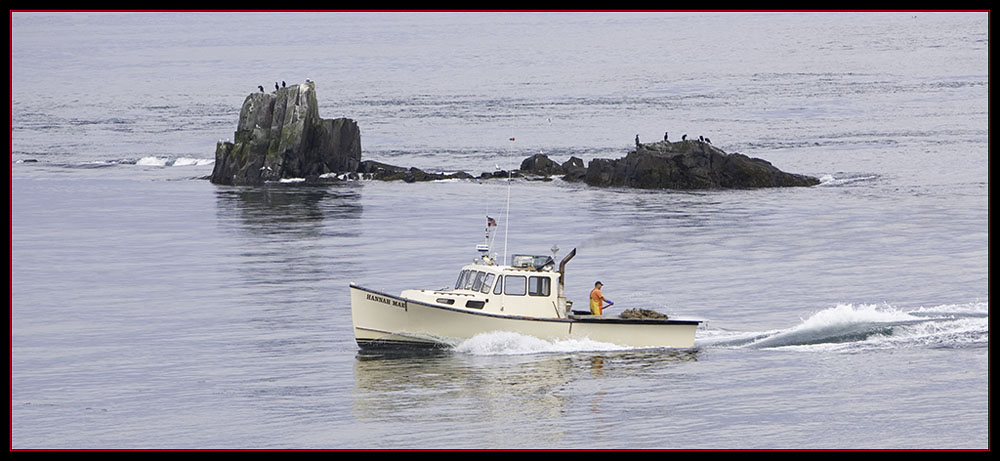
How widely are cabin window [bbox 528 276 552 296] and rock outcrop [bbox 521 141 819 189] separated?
3333 cm

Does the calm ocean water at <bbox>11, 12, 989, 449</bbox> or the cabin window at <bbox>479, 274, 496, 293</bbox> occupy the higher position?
the cabin window at <bbox>479, 274, 496, 293</bbox>

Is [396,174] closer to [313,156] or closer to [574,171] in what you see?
[313,156]

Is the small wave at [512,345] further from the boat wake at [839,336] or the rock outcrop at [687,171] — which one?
the rock outcrop at [687,171]

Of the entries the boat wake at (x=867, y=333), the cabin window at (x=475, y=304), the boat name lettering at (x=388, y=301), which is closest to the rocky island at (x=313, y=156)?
the boat wake at (x=867, y=333)

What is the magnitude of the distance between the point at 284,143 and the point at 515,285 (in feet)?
134

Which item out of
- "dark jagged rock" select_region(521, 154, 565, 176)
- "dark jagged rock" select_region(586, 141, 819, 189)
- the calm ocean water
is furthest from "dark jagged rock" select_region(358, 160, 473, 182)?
"dark jagged rock" select_region(586, 141, 819, 189)

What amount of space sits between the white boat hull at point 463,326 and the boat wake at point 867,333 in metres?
1.40

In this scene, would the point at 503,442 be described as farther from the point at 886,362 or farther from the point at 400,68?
the point at 400,68

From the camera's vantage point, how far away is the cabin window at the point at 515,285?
32.8 m

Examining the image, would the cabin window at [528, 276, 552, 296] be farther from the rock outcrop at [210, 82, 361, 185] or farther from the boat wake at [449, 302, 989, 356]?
the rock outcrop at [210, 82, 361, 185]

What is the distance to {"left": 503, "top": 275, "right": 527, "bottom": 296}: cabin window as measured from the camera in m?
32.8

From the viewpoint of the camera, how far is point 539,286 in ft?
108

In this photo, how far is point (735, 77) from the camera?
143500 millimetres

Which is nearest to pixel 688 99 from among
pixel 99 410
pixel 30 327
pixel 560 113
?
pixel 560 113
